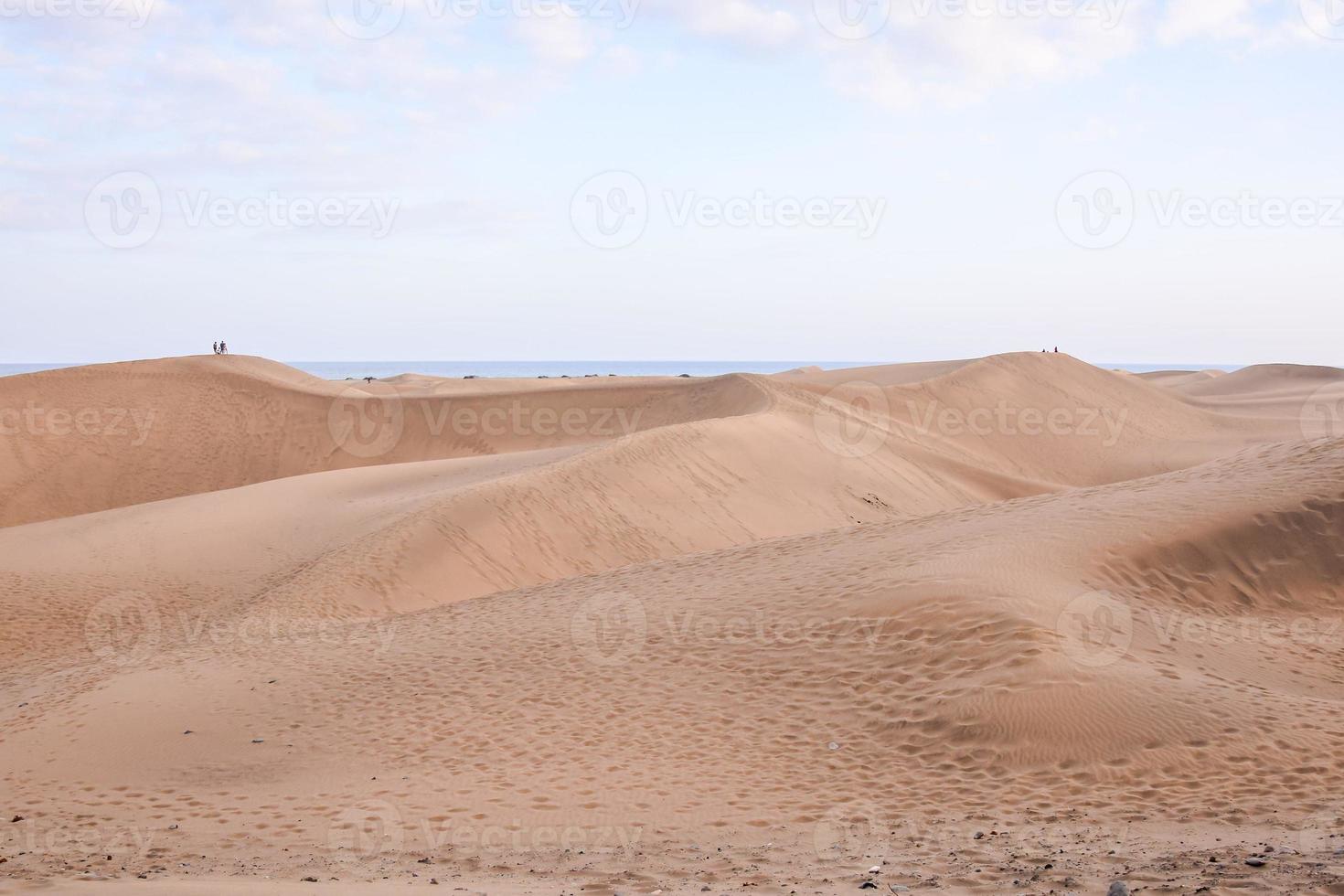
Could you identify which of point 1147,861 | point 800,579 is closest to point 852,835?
point 1147,861

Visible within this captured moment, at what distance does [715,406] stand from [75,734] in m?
25.0

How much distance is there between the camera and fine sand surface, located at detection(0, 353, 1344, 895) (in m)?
6.06

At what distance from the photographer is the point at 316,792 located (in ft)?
25.0

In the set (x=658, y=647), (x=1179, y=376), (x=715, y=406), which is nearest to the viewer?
(x=658, y=647)

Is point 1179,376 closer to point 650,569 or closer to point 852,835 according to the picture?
point 650,569

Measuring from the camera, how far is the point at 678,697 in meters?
9.23

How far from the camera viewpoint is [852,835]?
20.9 ft

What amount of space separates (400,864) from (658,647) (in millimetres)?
4593

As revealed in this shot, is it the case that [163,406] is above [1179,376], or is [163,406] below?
below

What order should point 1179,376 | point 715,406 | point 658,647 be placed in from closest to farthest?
point 658,647 < point 715,406 < point 1179,376

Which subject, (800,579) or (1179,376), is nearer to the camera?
(800,579)

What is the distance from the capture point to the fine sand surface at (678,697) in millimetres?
6062

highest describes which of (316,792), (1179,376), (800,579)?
(1179,376)

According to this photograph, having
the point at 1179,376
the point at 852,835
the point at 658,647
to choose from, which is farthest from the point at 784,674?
the point at 1179,376
